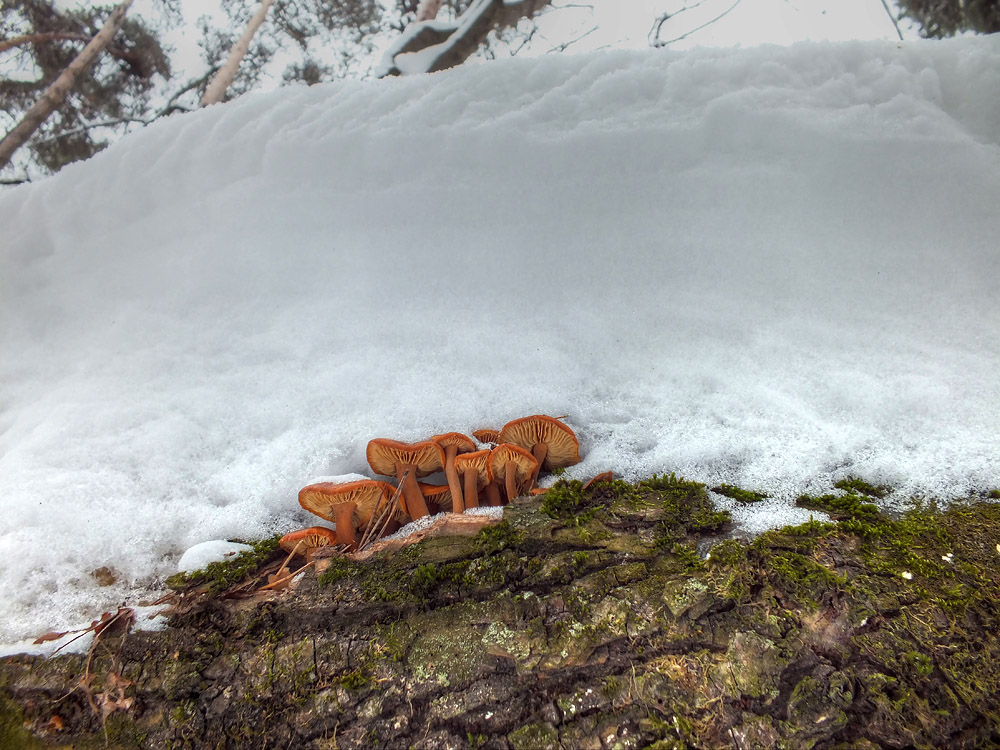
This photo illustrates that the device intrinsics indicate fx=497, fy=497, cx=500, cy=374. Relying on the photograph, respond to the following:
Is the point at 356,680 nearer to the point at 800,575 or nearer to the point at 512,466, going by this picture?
the point at 512,466

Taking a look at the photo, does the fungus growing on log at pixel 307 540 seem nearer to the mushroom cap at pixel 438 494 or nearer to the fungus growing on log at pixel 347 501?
the fungus growing on log at pixel 347 501

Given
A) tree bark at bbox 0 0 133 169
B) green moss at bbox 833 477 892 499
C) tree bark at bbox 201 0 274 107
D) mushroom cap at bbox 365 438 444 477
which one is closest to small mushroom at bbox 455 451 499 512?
mushroom cap at bbox 365 438 444 477

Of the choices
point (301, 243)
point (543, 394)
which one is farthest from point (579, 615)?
point (301, 243)

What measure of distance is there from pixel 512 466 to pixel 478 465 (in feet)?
0.40

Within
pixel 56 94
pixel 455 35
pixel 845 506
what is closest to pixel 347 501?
pixel 845 506

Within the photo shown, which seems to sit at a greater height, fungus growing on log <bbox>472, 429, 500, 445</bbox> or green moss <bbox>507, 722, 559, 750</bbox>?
fungus growing on log <bbox>472, 429, 500, 445</bbox>

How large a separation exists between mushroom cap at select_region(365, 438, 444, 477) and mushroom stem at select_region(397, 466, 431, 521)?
0.06 meters

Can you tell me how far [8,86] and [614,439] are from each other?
9558 millimetres

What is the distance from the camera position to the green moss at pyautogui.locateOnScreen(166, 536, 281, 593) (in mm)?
1482

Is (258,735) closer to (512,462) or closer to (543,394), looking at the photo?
(512,462)

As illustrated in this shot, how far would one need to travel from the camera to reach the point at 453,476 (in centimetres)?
186

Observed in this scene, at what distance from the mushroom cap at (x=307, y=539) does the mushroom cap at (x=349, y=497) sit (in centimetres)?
9

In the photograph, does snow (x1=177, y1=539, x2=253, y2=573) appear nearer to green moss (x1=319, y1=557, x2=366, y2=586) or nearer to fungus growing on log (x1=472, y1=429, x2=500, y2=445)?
green moss (x1=319, y1=557, x2=366, y2=586)

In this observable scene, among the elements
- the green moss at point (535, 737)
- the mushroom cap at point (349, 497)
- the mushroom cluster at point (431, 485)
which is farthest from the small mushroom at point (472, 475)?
the green moss at point (535, 737)
